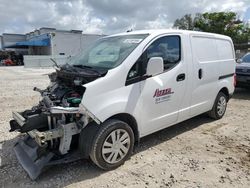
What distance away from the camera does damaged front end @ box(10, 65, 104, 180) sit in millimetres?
3307

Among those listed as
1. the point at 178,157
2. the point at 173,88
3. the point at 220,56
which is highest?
the point at 220,56

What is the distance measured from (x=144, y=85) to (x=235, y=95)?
642 centimetres

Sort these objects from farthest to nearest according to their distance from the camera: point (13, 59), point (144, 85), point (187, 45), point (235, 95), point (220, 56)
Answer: point (13, 59), point (235, 95), point (220, 56), point (187, 45), point (144, 85)

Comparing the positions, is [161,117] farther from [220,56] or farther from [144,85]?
[220,56]

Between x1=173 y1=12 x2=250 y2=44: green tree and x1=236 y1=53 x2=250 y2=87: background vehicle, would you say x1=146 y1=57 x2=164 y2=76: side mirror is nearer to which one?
x1=236 y1=53 x2=250 y2=87: background vehicle

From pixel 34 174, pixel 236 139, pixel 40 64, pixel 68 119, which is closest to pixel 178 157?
pixel 236 139

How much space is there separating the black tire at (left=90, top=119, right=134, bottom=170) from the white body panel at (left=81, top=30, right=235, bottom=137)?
0.16 m

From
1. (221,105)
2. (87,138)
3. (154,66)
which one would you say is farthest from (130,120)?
(221,105)

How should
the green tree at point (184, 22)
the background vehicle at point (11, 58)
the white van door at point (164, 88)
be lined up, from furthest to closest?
the green tree at point (184, 22), the background vehicle at point (11, 58), the white van door at point (164, 88)

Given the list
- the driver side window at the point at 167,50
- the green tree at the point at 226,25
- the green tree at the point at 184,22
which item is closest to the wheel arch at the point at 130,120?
the driver side window at the point at 167,50

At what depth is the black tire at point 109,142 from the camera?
3.41 m

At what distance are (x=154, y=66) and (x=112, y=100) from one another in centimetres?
84

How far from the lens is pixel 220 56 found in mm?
5617

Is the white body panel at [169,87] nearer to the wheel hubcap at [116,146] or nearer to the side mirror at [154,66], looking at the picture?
the side mirror at [154,66]
